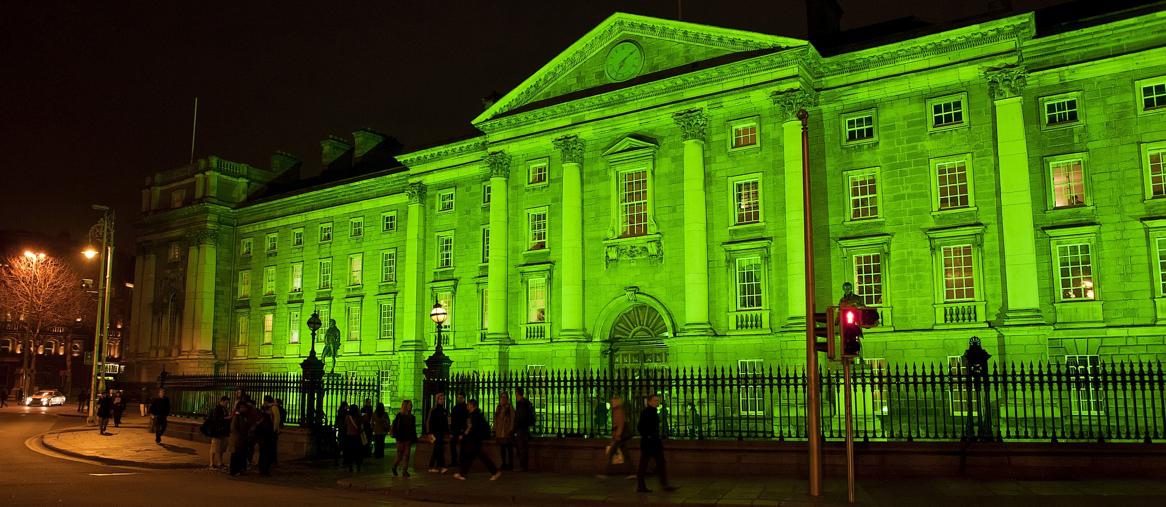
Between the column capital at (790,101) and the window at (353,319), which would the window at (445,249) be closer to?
the window at (353,319)

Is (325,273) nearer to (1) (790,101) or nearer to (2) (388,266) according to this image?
(2) (388,266)

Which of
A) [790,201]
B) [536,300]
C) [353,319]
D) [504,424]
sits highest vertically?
[790,201]

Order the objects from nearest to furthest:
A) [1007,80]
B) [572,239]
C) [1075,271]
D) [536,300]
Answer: [1075,271] → [1007,80] → [572,239] → [536,300]

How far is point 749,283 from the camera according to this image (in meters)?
35.2

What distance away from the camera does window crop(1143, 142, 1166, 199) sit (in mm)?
29656

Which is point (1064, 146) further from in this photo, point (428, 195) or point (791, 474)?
point (428, 195)

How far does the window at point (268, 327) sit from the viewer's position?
5722 cm

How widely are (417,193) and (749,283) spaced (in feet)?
70.5

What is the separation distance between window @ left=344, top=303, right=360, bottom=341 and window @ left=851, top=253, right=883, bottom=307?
30351 mm

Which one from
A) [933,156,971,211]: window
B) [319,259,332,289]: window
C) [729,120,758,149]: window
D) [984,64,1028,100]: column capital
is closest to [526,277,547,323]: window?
[729,120,758,149]: window

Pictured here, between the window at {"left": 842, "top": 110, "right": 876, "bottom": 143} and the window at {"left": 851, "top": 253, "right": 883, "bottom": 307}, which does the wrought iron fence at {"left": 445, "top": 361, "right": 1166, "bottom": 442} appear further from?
the window at {"left": 842, "top": 110, "right": 876, "bottom": 143}

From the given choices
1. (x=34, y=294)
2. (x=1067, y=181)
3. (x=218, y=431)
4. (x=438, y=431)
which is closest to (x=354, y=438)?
(x=438, y=431)

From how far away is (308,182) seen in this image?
61.7 metres

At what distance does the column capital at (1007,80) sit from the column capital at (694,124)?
10770mm
